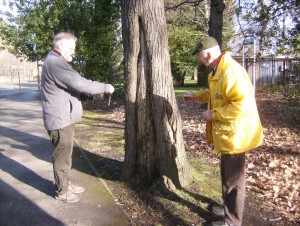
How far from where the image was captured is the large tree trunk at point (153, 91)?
446 cm

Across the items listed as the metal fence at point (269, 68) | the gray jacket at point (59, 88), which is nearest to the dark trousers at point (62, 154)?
the gray jacket at point (59, 88)

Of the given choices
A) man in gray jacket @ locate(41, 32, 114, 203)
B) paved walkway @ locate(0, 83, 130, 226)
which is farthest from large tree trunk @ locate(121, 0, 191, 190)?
paved walkway @ locate(0, 83, 130, 226)

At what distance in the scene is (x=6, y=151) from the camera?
7035 mm

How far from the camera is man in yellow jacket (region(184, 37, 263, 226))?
3.11 metres

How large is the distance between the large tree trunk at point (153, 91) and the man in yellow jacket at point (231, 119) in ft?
3.20

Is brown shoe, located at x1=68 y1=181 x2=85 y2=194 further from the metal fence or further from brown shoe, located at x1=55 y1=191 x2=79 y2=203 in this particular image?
the metal fence

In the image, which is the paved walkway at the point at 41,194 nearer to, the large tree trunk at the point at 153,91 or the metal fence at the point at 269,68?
the large tree trunk at the point at 153,91

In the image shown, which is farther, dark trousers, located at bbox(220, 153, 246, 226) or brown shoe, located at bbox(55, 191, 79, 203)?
brown shoe, located at bbox(55, 191, 79, 203)

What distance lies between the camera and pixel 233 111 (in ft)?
10.2

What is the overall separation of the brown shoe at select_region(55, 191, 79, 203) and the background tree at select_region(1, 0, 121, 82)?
12849mm

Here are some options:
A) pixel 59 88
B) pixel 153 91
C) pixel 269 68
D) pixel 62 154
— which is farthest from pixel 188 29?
pixel 62 154

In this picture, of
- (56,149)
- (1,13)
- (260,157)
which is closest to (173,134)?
(56,149)

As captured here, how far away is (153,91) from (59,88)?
129 cm

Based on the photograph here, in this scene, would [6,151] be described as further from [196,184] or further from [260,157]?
[260,157]
